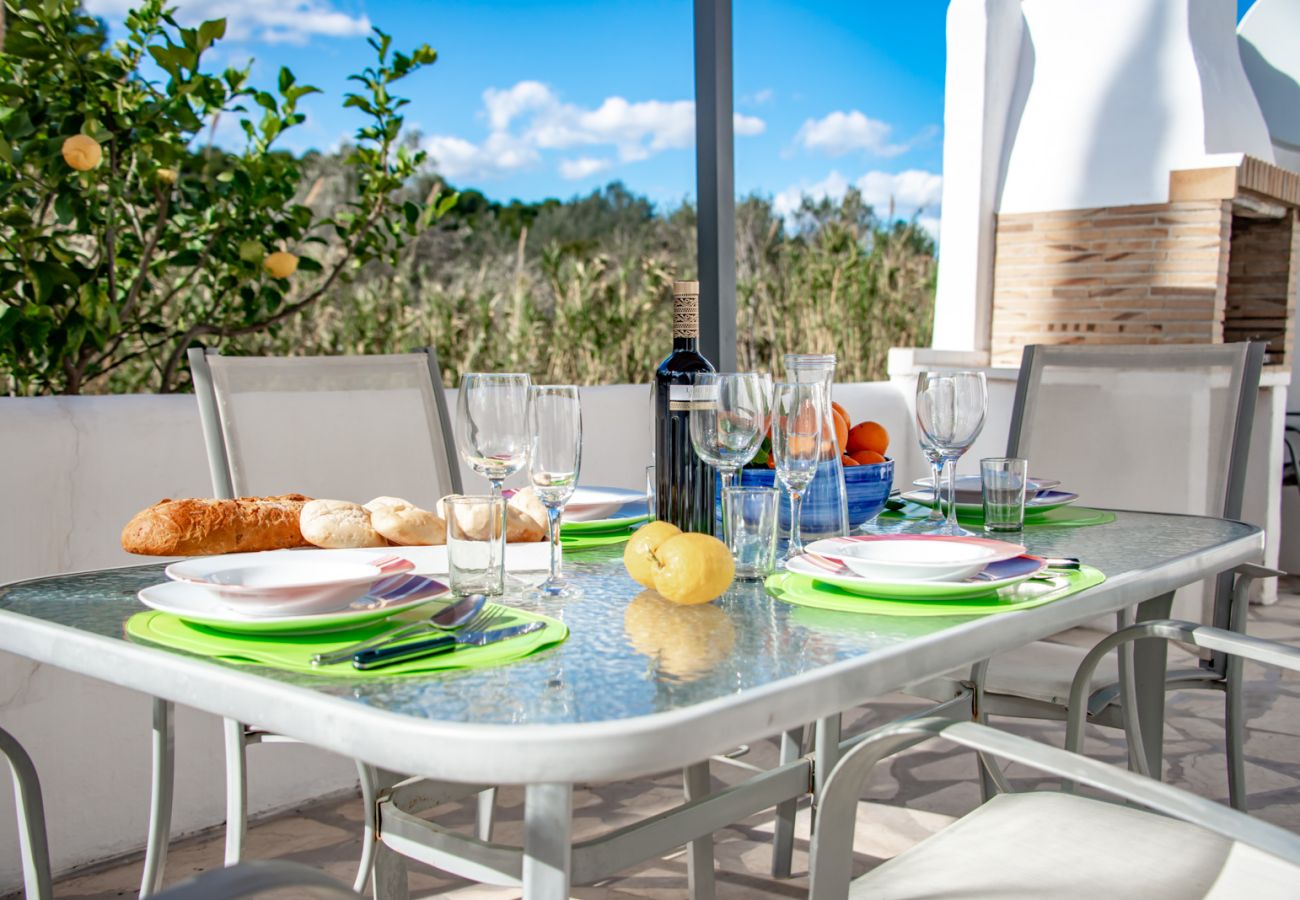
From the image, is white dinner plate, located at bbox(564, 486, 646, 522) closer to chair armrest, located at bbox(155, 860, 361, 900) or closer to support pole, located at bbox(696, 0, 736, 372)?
chair armrest, located at bbox(155, 860, 361, 900)

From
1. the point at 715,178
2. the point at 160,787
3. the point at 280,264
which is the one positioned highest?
the point at 715,178

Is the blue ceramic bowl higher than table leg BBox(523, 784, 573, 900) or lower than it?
higher

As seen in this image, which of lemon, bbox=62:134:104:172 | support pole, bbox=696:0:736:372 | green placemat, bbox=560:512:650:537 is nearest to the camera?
green placemat, bbox=560:512:650:537

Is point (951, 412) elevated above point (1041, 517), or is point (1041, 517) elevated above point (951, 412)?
point (951, 412)

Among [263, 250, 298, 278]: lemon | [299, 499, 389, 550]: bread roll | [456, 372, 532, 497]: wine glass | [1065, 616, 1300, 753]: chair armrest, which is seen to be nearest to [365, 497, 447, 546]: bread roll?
[299, 499, 389, 550]: bread roll

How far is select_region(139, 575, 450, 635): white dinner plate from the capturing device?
919 mm

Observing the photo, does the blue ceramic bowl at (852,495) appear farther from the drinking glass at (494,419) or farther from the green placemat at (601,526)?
the drinking glass at (494,419)

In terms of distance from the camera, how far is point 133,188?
3.02 metres

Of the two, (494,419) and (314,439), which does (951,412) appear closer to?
(494,419)

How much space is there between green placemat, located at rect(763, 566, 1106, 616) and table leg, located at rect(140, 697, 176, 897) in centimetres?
80

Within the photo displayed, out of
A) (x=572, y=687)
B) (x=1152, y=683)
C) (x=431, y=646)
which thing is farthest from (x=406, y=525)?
(x=1152, y=683)

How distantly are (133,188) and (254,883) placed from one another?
2721 mm

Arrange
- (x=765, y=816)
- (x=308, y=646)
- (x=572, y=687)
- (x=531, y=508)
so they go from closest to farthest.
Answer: (x=572, y=687) → (x=308, y=646) → (x=531, y=508) → (x=765, y=816)

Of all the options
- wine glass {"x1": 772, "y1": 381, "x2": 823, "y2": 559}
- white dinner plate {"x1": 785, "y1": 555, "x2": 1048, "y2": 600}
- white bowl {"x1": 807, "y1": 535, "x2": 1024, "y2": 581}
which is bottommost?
white dinner plate {"x1": 785, "y1": 555, "x2": 1048, "y2": 600}
